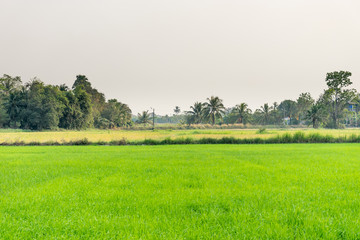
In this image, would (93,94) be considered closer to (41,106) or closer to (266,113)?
(41,106)

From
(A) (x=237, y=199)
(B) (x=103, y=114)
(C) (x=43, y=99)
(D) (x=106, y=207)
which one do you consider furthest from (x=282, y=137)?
(B) (x=103, y=114)

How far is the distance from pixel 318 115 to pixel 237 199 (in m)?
71.1

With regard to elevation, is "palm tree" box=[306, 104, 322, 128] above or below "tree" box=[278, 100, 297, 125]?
below

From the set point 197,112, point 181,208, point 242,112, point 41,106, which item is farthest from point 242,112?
point 181,208

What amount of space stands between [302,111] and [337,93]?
83.1ft

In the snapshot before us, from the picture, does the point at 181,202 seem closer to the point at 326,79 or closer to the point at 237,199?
the point at 237,199

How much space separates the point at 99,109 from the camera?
81.4 metres

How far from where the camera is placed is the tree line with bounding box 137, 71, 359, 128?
66.4 meters

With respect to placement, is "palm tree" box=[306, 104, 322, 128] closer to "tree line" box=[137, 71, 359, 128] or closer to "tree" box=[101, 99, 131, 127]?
"tree line" box=[137, 71, 359, 128]

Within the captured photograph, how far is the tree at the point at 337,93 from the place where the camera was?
66.6m

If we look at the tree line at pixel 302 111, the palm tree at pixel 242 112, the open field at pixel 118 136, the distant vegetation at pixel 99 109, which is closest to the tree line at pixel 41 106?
the distant vegetation at pixel 99 109

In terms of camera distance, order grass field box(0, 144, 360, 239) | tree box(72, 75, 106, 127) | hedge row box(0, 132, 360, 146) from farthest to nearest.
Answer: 1. tree box(72, 75, 106, 127)
2. hedge row box(0, 132, 360, 146)
3. grass field box(0, 144, 360, 239)

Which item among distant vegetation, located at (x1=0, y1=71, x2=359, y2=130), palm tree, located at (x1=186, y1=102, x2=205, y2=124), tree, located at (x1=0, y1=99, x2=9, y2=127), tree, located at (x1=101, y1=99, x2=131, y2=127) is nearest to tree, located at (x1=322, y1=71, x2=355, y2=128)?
distant vegetation, located at (x1=0, y1=71, x2=359, y2=130)

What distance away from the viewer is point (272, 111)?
8925 centimetres
